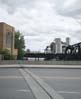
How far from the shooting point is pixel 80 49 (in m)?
103

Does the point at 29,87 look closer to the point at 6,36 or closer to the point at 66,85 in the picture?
the point at 66,85

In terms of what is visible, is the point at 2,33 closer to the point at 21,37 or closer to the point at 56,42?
the point at 21,37

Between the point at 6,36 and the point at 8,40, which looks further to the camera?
the point at 8,40

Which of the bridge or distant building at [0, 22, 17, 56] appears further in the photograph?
the bridge

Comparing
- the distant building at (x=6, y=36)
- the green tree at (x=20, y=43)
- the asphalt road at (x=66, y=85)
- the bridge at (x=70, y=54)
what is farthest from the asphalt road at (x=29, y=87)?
the green tree at (x=20, y=43)

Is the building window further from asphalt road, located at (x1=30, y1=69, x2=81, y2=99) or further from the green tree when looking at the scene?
asphalt road, located at (x1=30, y1=69, x2=81, y2=99)

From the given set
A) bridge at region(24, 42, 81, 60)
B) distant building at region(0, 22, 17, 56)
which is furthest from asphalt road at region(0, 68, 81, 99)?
bridge at region(24, 42, 81, 60)

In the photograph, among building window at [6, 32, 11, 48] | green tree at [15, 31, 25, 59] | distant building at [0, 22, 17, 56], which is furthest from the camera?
green tree at [15, 31, 25, 59]

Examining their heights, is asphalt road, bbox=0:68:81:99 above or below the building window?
below

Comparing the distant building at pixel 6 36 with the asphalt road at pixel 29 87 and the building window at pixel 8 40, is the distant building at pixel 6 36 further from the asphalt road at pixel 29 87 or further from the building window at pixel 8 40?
the asphalt road at pixel 29 87

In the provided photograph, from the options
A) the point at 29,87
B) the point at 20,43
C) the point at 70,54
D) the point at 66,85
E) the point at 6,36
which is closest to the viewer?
the point at 29,87

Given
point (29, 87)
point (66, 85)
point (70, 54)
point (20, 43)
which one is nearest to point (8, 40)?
point (70, 54)

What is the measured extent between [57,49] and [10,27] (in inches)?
2482

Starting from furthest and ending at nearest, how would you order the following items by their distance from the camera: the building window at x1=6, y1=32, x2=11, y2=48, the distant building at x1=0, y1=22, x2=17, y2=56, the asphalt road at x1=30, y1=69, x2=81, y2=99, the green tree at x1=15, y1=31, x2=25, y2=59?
the green tree at x1=15, y1=31, x2=25, y2=59, the building window at x1=6, y1=32, x2=11, y2=48, the distant building at x1=0, y1=22, x2=17, y2=56, the asphalt road at x1=30, y1=69, x2=81, y2=99
